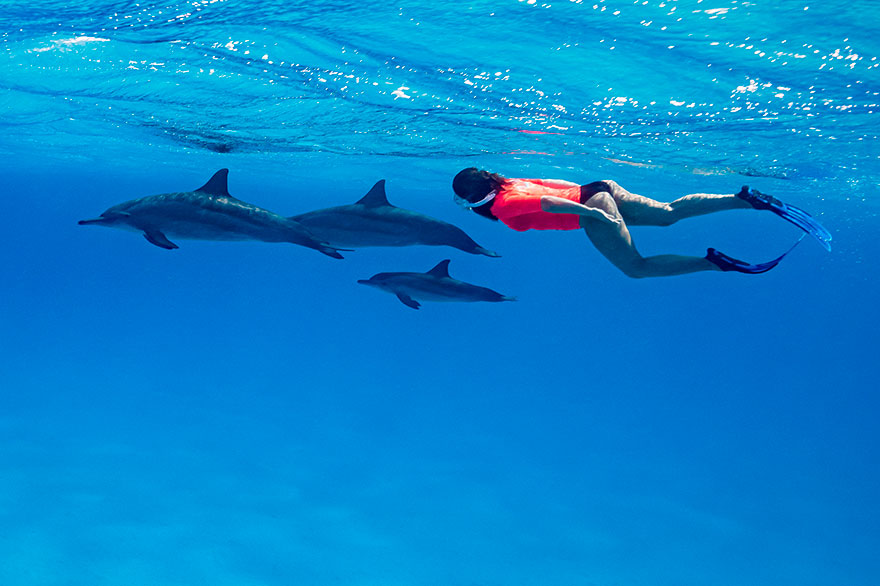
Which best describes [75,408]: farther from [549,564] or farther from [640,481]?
[640,481]

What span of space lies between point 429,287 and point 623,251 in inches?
137

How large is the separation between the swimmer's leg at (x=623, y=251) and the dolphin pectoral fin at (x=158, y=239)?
467 centimetres

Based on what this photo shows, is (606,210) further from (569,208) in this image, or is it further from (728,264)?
(728,264)

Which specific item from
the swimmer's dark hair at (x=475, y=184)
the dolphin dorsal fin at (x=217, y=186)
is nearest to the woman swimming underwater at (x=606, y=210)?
the swimmer's dark hair at (x=475, y=184)

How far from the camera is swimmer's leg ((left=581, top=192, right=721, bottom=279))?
6176 mm

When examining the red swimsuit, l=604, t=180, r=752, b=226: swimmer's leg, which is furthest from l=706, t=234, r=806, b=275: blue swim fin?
the red swimsuit

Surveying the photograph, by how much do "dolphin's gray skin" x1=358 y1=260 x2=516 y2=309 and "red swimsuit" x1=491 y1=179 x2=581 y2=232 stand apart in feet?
7.42

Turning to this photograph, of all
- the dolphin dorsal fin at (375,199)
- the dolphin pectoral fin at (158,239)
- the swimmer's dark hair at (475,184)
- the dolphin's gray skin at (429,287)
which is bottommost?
the dolphin's gray skin at (429,287)

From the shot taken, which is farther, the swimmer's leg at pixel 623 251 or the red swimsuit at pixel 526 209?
the red swimsuit at pixel 526 209

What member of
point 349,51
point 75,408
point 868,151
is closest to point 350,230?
point 349,51

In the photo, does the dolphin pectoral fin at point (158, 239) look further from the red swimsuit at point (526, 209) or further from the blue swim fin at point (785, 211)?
the blue swim fin at point (785, 211)

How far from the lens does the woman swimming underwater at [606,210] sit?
19.7 feet

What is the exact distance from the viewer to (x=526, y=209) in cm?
634

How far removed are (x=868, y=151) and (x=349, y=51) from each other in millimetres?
12576
